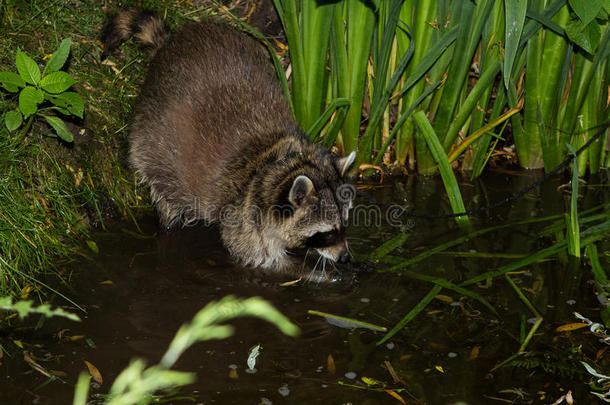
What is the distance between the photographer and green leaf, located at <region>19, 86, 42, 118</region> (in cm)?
349

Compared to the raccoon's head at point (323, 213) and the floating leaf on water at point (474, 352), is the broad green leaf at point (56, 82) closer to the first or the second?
the raccoon's head at point (323, 213)

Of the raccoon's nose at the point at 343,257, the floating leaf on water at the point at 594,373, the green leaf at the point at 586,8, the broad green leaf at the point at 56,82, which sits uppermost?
the green leaf at the point at 586,8

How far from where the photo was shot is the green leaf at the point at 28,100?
3.49 meters

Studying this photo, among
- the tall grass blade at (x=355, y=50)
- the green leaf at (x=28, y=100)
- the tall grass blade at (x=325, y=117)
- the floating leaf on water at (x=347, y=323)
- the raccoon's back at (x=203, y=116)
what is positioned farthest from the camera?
the tall grass blade at (x=325, y=117)

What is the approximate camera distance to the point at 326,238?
3889 mm

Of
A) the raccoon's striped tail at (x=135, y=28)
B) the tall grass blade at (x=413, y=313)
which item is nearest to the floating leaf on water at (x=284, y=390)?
the tall grass blade at (x=413, y=313)

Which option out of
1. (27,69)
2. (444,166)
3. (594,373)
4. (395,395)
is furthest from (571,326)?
(27,69)

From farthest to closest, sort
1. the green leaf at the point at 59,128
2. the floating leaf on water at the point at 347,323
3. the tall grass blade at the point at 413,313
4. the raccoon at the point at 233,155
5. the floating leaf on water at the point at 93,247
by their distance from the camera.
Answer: the floating leaf on water at the point at 93,247 < the raccoon at the point at 233,155 < the green leaf at the point at 59,128 < the floating leaf on water at the point at 347,323 < the tall grass blade at the point at 413,313

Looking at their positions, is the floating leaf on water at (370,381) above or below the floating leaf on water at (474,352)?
above

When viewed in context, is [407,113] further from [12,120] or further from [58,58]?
[12,120]

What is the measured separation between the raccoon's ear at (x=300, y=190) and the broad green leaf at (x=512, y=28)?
1302 millimetres

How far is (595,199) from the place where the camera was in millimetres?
4625

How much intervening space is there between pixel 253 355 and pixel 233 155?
61.5 inches

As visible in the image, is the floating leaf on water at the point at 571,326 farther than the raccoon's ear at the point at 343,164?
No
